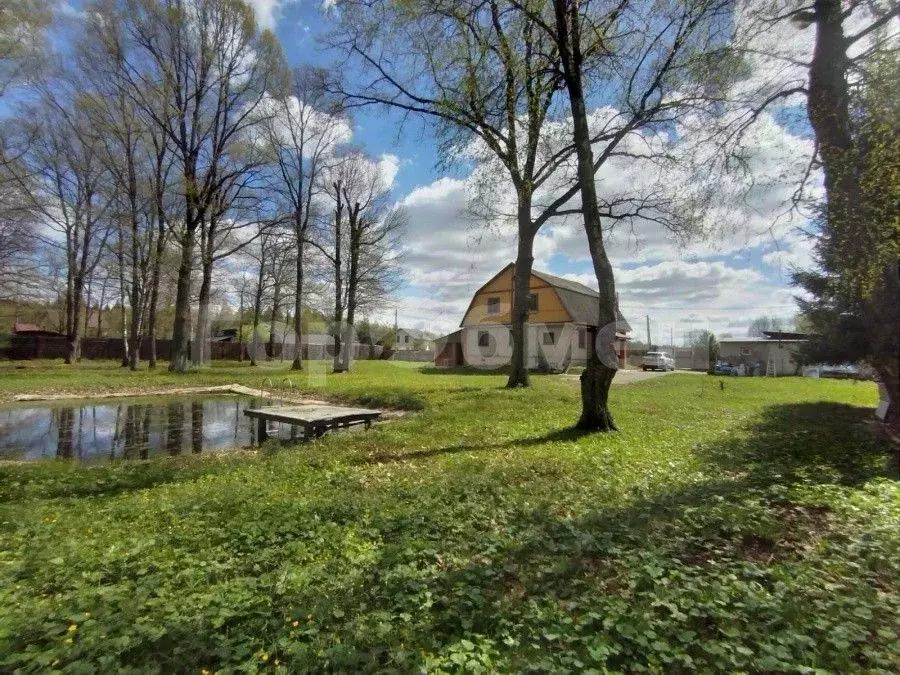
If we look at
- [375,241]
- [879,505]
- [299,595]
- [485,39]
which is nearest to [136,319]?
[375,241]

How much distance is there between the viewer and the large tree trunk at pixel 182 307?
2112 centimetres

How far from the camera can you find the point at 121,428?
10.1 m

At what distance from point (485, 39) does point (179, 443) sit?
31.5 feet

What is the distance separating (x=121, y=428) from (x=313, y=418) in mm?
5039

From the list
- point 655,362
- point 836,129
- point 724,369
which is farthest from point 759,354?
point 836,129

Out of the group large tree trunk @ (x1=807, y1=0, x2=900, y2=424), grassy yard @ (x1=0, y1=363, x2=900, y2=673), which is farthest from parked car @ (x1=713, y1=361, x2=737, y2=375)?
large tree trunk @ (x1=807, y1=0, x2=900, y2=424)

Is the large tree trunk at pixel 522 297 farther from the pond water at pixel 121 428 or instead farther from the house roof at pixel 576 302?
the house roof at pixel 576 302

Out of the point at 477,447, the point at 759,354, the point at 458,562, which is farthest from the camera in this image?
the point at 759,354

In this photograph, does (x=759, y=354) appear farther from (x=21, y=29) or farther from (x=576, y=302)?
(x=21, y=29)

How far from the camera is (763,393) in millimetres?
16781

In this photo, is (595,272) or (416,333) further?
(416,333)

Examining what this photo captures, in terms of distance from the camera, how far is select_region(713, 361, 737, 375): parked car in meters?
31.4

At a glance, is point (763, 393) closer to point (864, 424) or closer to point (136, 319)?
point (864, 424)

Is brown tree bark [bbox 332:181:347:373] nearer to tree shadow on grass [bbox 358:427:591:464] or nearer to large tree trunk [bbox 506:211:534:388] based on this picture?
large tree trunk [bbox 506:211:534:388]
